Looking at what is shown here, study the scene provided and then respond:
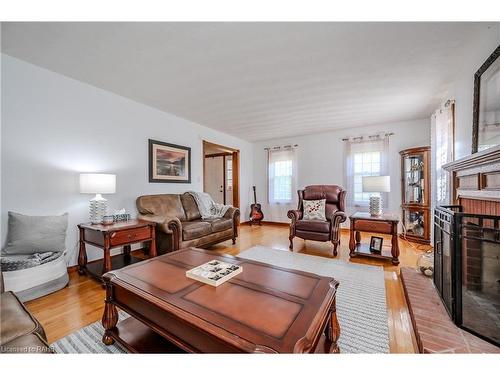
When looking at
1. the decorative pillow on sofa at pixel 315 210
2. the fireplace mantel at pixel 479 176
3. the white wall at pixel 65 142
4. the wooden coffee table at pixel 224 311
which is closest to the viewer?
the wooden coffee table at pixel 224 311

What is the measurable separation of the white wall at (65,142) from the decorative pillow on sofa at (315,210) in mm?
2534

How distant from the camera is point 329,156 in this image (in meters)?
4.93

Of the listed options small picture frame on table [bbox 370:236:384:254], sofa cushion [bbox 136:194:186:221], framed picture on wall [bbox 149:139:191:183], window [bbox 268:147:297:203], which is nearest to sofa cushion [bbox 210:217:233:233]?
sofa cushion [bbox 136:194:186:221]

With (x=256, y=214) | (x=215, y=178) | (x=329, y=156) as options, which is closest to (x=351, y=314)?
(x=329, y=156)

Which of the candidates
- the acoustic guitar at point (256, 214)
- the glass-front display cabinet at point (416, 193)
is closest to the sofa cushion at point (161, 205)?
the acoustic guitar at point (256, 214)

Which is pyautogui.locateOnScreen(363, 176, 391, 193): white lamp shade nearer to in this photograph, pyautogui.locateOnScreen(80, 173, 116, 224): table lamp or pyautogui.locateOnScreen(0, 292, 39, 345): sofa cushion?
pyautogui.locateOnScreen(80, 173, 116, 224): table lamp

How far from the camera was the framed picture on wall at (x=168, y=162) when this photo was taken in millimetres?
3482

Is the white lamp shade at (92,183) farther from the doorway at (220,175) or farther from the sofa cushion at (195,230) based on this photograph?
the doorway at (220,175)

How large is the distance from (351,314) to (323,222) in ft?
5.32

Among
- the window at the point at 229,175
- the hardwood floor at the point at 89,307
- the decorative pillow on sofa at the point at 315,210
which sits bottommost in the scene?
the hardwood floor at the point at 89,307

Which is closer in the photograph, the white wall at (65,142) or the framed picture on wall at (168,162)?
the white wall at (65,142)
